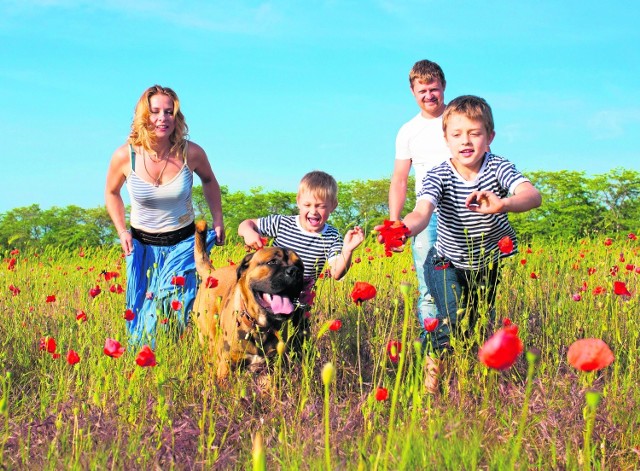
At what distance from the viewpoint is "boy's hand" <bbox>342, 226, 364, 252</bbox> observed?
3893mm

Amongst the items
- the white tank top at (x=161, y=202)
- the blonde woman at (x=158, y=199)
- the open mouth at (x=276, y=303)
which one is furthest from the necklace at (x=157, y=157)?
the open mouth at (x=276, y=303)

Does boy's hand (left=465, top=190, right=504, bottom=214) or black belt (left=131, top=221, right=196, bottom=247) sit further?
black belt (left=131, top=221, right=196, bottom=247)

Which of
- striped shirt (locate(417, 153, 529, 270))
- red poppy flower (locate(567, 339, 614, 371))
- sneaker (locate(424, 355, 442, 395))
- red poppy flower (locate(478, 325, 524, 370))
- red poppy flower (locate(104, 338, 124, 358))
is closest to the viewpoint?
red poppy flower (locate(478, 325, 524, 370))

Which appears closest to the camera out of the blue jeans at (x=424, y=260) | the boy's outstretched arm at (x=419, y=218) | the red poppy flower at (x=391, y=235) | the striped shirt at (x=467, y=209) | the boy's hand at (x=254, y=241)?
the red poppy flower at (x=391, y=235)

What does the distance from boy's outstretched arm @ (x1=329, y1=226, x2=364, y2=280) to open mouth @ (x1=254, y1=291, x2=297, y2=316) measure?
397 millimetres

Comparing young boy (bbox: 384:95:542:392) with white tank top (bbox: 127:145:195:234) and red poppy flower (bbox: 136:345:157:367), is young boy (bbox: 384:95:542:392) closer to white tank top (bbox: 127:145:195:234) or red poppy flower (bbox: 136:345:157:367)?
red poppy flower (bbox: 136:345:157:367)

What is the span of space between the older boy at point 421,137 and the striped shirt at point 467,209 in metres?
0.87

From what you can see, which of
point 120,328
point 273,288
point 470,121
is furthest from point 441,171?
point 120,328

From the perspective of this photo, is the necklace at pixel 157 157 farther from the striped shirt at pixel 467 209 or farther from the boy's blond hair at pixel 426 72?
the striped shirt at pixel 467 209

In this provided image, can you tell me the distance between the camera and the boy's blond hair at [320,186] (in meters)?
4.61

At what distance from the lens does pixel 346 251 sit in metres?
4.04

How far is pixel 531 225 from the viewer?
632 inches

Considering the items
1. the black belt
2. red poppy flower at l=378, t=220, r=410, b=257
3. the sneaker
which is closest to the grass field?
the sneaker

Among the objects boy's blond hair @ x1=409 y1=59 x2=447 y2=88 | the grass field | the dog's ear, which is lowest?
the grass field
